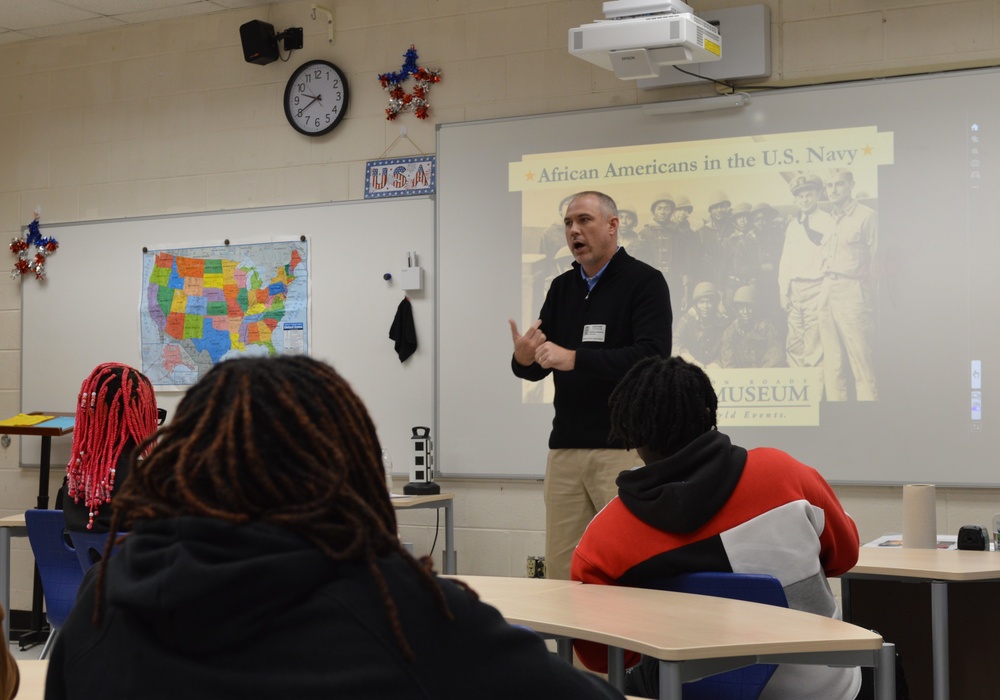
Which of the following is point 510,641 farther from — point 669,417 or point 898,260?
point 898,260

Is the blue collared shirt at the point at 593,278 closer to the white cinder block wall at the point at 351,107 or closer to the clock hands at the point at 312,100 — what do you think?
the white cinder block wall at the point at 351,107

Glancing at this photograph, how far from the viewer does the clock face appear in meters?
5.17

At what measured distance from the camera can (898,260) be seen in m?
4.13

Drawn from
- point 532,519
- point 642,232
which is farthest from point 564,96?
point 532,519

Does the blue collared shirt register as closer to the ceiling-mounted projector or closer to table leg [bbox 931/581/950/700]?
the ceiling-mounted projector

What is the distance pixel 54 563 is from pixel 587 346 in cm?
192

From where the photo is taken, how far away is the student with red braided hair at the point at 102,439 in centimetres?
319

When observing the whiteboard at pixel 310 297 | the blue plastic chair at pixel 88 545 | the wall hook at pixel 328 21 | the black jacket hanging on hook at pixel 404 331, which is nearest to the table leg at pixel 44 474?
the whiteboard at pixel 310 297

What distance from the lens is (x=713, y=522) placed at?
198cm

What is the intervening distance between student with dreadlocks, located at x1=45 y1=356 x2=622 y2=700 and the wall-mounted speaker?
15.2ft

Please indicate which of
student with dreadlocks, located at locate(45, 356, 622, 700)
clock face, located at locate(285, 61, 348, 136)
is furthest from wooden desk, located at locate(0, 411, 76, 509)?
student with dreadlocks, located at locate(45, 356, 622, 700)

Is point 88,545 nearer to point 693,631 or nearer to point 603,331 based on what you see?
point 603,331

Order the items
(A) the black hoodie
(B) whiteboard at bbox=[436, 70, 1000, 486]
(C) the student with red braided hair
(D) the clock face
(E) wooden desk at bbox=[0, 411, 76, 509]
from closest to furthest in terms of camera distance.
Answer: (A) the black hoodie, (C) the student with red braided hair, (B) whiteboard at bbox=[436, 70, 1000, 486], (D) the clock face, (E) wooden desk at bbox=[0, 411, 76, 509]

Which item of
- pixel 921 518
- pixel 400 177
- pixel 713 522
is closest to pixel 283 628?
pixel 713 522
